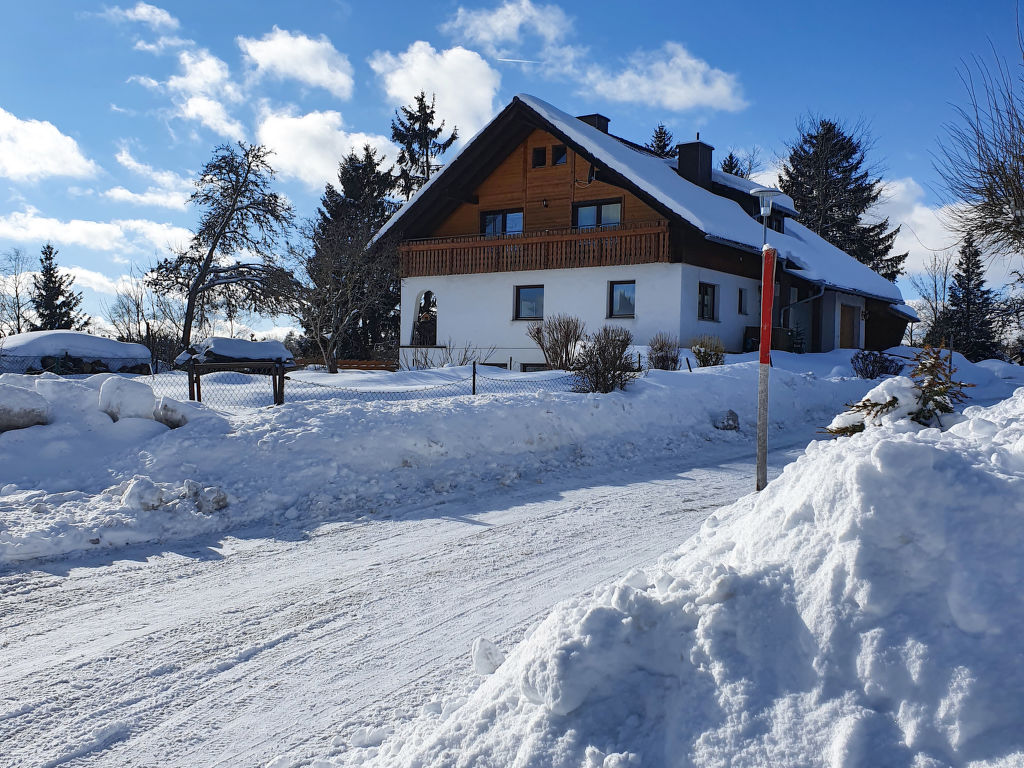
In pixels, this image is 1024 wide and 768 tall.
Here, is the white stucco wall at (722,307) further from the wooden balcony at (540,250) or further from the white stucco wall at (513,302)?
the wooden balcony at (540,250)

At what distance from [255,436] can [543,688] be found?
648 centimetres

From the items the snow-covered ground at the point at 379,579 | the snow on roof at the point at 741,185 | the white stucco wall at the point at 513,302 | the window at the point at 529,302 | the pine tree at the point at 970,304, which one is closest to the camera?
the snow-covered ground at the point at 379,579

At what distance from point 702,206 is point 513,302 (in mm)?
6924

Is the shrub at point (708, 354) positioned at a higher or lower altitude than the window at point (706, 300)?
lower

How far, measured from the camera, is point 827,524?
2871 millimetres

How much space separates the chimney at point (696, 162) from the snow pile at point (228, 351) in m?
15.9

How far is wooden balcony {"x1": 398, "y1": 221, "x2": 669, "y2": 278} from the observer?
22.6 meters

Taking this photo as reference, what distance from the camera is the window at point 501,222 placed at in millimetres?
26578

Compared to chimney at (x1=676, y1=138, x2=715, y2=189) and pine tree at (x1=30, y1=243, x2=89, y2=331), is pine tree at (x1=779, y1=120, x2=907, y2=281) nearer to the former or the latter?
chimney at (x1=676, y1=138, x2=715, y2=189)

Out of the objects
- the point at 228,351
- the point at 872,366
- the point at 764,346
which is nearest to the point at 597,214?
the point at 872,366

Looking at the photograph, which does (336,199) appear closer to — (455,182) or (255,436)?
(455,182)

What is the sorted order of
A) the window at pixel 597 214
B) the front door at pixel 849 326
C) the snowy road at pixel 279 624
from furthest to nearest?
the front door at pixel 849 326, the window at pixel 597 214, the snowy road at pixel 279 624

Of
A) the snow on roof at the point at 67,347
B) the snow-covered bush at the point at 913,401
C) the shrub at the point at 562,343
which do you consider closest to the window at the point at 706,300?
the shrub at the point at 562,343

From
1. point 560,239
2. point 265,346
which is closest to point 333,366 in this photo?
point 265,346
